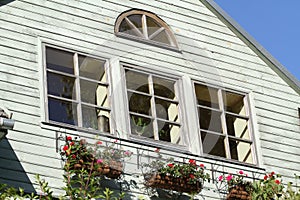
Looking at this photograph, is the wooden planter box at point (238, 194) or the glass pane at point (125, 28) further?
the glass pane at point (125, 28)

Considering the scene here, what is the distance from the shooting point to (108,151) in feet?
38.5

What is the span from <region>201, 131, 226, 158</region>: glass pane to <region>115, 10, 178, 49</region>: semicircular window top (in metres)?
1.53

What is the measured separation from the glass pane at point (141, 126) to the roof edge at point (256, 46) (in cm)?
265

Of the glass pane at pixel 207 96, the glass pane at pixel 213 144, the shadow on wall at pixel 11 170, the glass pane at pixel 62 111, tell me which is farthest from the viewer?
the glass pane at pixel 207 96

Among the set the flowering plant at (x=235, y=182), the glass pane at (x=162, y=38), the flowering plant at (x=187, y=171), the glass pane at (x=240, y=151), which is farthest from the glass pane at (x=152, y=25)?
the flowering plant at (x=235, y=182)

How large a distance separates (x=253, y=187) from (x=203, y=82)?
200 cm

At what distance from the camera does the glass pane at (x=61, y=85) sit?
484 inches

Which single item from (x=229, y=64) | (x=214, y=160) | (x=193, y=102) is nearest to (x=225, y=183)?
(x=214, y=160)

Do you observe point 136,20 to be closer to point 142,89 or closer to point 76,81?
point 142,89

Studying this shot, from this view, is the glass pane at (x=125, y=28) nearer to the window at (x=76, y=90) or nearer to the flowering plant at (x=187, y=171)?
the window at (x=76, y=90)

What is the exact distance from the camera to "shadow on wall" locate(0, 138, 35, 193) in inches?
433

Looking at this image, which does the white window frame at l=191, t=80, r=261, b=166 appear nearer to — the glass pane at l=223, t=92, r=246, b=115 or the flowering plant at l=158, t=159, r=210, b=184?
the glass pane at l=223, t=92, r=246, b=115

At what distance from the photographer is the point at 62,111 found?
12156 mm

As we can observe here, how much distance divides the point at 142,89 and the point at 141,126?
67 cm
